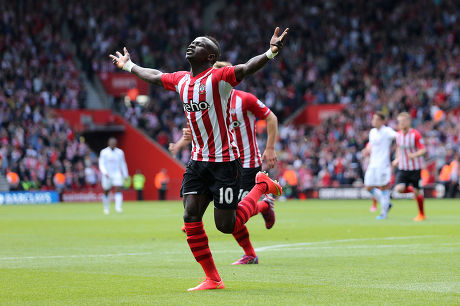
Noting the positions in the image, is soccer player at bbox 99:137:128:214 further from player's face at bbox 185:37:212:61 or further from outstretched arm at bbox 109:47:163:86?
player's face at bbox 185:37:212:61

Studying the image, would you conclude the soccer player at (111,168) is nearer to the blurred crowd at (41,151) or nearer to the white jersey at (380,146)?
the white jersey at (380,146)

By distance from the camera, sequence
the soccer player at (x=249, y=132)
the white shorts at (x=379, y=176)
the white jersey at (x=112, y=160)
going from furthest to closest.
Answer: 1. the white jersey at (x=112, y=160)
2. the white shorts at (x=379, y=176)
3. the soccer player at (x=249, y=132)

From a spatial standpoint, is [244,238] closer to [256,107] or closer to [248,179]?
[248,179]

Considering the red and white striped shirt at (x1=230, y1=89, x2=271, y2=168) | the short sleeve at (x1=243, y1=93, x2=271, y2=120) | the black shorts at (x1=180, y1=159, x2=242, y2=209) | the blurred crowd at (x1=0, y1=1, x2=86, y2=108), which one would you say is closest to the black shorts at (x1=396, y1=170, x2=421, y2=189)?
the red and white striped shirt at (x1=230, y1=89, x2=271, y2=168)

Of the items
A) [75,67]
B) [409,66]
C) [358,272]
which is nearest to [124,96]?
[75,67]

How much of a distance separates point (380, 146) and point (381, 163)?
0.43 m

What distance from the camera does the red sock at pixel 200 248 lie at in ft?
25.7

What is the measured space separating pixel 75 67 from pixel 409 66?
1724 centimetres

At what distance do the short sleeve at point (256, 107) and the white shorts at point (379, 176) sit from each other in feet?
32.8

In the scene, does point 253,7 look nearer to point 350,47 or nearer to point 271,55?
point 350,47

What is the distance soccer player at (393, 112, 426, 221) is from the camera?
64.7 feet

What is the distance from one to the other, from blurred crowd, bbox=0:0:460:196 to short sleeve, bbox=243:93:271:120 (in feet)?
86.9

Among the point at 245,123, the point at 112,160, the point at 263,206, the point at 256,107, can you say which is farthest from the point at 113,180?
the point at 263,206

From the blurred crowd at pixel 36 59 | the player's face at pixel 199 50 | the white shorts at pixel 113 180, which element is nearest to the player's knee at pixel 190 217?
the player's face at pixel 199 50
